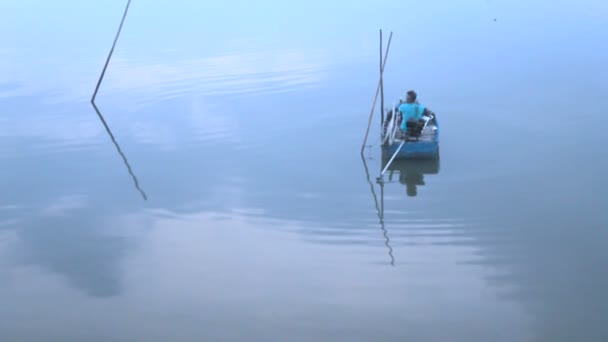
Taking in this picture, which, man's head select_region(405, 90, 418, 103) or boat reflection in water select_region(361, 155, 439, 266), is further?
man's head select_region(405, 90, 418, 103)

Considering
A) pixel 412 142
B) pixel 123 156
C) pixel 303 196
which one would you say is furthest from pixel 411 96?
pixel 123 156

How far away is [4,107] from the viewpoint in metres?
13.1

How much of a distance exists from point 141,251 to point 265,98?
568cm

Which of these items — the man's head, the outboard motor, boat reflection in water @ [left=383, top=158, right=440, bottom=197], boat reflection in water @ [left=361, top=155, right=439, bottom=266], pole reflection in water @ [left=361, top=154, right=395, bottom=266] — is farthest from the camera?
the man's head

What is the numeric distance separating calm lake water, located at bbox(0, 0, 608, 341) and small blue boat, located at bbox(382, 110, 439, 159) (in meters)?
0.20

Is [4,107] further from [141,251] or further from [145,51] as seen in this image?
[141,251]

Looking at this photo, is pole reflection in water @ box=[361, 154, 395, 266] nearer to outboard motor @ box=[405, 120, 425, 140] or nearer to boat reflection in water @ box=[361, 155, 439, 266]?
boat reflection in water @ box=[361, 155, 439, 266]

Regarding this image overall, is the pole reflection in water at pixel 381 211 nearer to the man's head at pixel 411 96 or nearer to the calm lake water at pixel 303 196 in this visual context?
the calm lake water at pixel 303 196

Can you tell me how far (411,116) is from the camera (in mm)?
9695

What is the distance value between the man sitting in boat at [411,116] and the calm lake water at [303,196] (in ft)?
1.59

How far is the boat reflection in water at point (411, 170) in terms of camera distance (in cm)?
930

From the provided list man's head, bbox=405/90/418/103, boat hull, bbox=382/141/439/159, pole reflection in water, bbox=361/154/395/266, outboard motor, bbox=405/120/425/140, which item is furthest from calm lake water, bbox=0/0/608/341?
man's head, bbox=405/90/418/103

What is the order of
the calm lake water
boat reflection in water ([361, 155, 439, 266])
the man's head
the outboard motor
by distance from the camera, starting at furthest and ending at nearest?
the man's head → the outboard motor → boat reflection in water ([361, 155, 439, 266]) → the calm lake water

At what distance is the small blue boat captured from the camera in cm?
934
